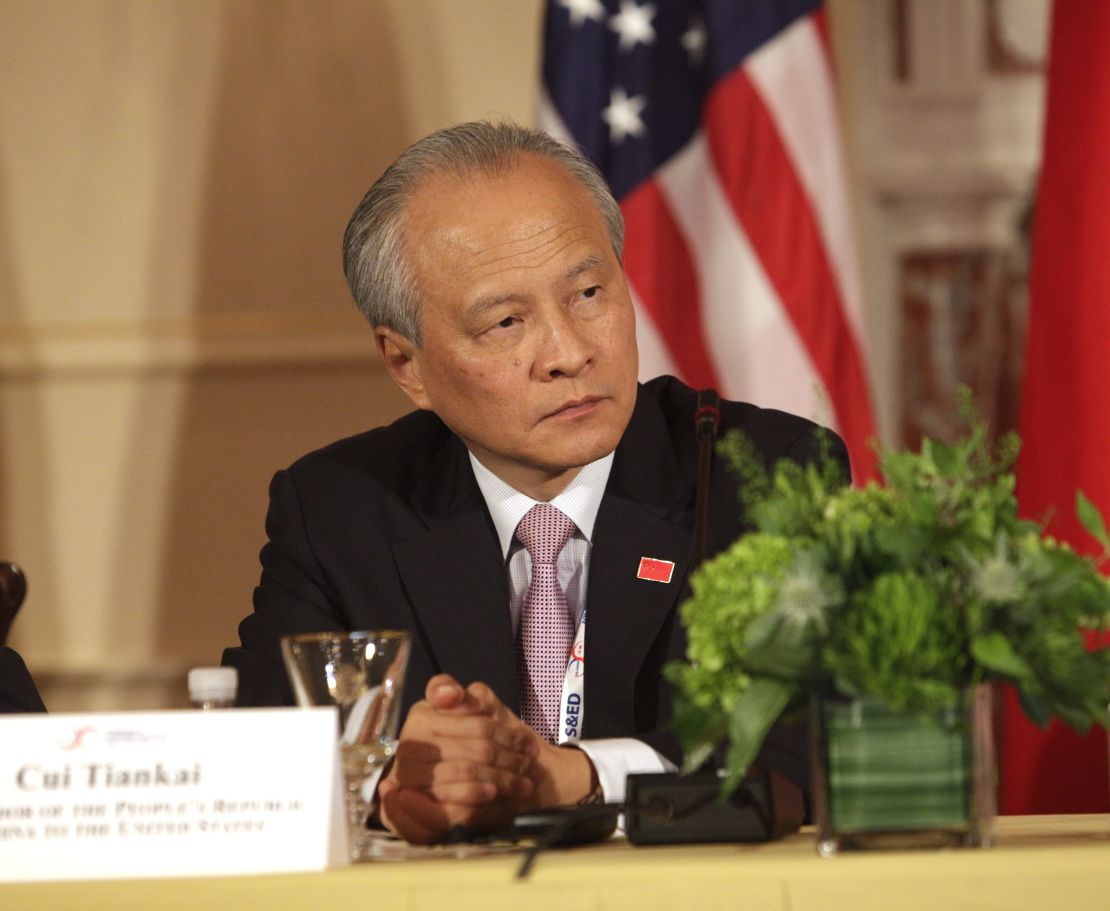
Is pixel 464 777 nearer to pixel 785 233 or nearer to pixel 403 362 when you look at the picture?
pixel 403 362

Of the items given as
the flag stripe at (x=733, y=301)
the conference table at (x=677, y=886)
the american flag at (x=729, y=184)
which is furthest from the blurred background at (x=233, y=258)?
the conference table at (x=677, y=886)

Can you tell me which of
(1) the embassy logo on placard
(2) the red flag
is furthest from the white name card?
(2) the red flag

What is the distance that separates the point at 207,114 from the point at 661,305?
4.63 feet

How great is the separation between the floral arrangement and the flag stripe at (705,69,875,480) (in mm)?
1896

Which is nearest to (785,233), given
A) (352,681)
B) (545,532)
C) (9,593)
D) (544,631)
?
(545,532)

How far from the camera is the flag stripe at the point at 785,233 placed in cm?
300

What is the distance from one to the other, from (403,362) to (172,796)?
47.3 inches

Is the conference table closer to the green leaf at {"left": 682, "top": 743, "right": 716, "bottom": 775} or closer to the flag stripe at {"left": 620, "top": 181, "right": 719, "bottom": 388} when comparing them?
the green leaf at {"left": 682, "top": 743, "right": 716, "bottom": 775}

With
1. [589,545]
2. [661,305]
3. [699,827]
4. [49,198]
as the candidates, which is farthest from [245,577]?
[699,827]

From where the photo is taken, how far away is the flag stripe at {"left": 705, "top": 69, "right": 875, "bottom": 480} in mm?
3004

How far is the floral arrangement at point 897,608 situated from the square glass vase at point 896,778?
0.06 ft

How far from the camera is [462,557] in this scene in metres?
2.06

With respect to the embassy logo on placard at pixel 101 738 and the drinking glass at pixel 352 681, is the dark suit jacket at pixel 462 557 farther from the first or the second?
the embassy logo on placard at pixel 101 738

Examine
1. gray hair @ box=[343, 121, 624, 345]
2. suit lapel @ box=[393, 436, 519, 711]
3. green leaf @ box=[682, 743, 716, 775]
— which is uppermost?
gray hair @ box=[343, 121, 624, 345]
